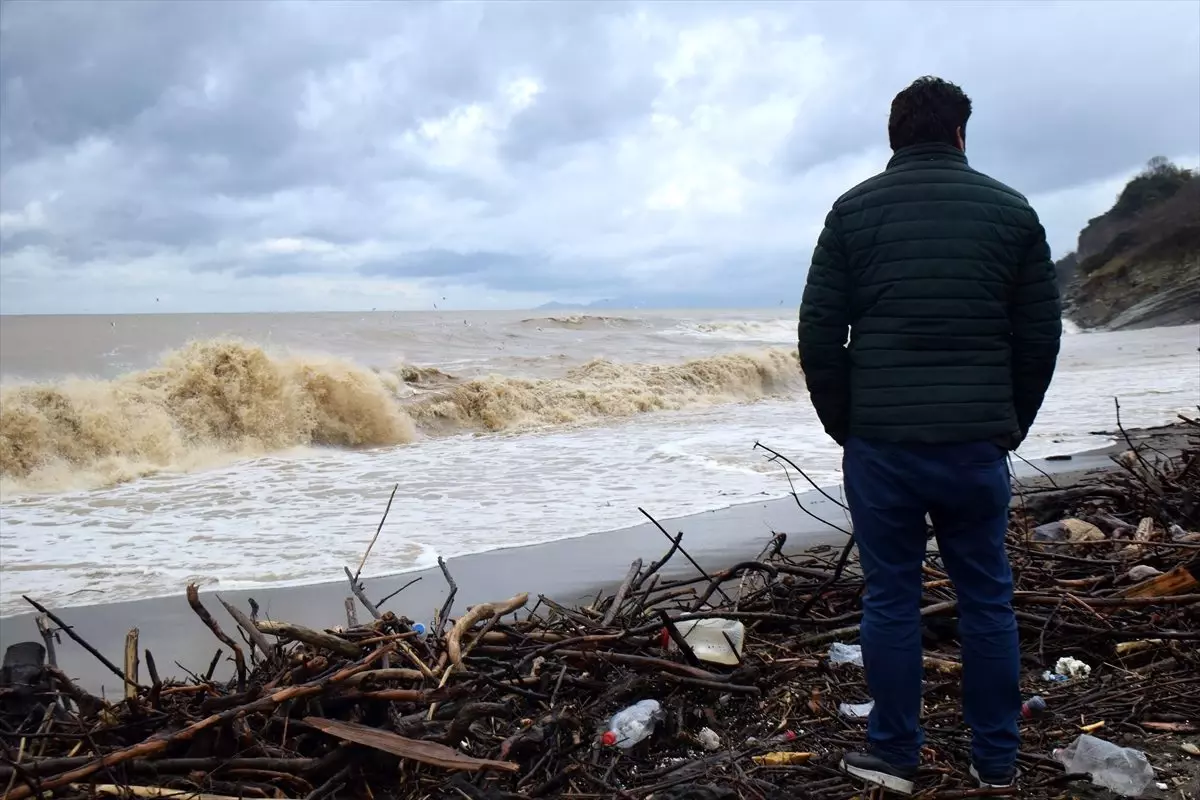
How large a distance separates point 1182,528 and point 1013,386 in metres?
2.68

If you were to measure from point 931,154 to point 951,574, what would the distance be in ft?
4.21

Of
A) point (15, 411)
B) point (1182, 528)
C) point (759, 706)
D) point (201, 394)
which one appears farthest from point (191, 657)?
point (201, 394)

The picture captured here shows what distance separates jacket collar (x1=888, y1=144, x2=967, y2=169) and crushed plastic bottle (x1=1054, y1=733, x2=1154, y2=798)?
1803 millimetres

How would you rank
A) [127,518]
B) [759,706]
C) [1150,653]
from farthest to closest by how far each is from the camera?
[127,518]
[1150,653]
[759,706]

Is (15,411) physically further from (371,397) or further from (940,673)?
(940,673)

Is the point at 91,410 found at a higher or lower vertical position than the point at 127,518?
higher

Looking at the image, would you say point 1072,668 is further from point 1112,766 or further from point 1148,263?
point 1148,263

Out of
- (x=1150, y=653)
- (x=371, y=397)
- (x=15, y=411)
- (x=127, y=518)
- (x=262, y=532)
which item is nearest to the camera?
(x=1150, y=653)

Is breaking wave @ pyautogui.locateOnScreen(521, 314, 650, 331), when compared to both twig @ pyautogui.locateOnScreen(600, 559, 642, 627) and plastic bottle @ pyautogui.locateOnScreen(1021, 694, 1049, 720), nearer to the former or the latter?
twig @ pyautogui.locateOnScreen(600, 559, 642, 627)

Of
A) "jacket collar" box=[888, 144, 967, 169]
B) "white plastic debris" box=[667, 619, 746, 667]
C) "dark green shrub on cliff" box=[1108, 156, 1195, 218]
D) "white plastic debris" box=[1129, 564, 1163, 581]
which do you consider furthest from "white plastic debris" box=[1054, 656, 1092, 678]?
"dark green shrub on cliff" box=[1108, 156, 1195, 218]

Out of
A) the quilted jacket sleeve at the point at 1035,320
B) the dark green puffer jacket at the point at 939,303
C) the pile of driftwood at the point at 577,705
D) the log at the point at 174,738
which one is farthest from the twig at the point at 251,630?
the quilted jacket sleeve at the point at 1035,320

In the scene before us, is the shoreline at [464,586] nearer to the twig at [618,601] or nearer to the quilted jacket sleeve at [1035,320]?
the twig at [618,601]

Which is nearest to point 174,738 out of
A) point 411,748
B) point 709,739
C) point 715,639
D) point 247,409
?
point 411,748

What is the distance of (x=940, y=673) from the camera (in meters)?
3.38
